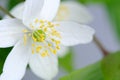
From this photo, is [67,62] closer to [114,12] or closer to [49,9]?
[114,12]

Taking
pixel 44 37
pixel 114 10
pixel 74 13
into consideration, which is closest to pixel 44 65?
pixel 44 37

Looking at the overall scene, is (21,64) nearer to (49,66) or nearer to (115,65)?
(49,66)

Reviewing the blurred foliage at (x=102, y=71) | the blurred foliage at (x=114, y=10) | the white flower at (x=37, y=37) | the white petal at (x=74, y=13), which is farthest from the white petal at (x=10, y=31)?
the blurred foliage at (x=114, y=10)

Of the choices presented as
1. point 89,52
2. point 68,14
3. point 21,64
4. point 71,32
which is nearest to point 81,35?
point 71,32

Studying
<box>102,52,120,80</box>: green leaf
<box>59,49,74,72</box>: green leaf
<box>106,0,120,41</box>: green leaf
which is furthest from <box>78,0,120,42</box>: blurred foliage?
<box>102,52,120,80</box>: green leaf

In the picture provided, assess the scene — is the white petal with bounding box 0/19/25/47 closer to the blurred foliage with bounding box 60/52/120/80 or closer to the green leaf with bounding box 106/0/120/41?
the blurred foliage with bounding box 60/52/120/80

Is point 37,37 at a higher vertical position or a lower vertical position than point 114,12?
higher
